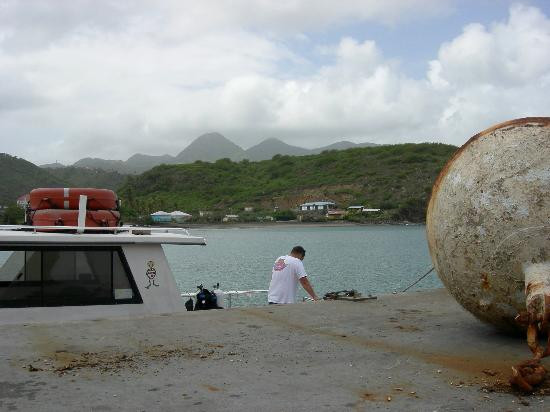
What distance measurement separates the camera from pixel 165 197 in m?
126

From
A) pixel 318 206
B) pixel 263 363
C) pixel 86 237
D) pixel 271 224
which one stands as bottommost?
pixel 271 224

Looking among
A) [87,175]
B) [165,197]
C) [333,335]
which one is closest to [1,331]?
[333,335]

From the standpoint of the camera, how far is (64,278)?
873cm

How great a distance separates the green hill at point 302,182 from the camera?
357ft

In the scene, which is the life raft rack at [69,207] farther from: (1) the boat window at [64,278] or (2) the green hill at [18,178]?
(2) the green hill at [18,178]

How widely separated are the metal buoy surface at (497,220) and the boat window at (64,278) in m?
4.59

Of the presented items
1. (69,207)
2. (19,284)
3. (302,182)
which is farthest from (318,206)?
(19,284)

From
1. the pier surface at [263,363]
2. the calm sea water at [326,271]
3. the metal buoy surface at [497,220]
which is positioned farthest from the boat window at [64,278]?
→ the calm sea water at [326,271]

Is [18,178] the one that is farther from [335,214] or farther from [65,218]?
[65,218]

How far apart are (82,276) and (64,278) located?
0.82 ft

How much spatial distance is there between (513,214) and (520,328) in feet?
4.28

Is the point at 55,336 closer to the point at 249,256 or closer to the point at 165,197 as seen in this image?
the point at 249,256

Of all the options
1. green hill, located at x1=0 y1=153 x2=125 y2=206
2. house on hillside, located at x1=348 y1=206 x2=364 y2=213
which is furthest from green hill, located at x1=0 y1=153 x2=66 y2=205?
house on hillside, located at x1=348 y1=206 x2=364 y2=213

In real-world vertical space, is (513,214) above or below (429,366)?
above
